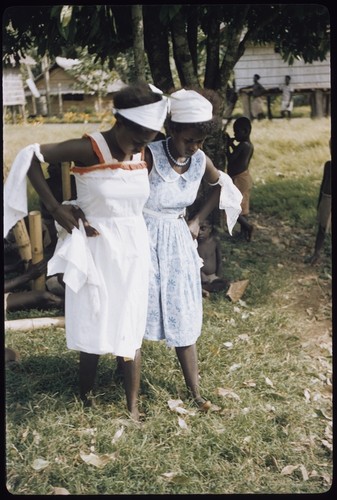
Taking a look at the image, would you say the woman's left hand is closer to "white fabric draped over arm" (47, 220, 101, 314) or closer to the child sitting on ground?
"white fabric draped over arm" (47, 220, 101, 314)

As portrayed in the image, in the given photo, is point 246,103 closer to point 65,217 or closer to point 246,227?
point 246,227

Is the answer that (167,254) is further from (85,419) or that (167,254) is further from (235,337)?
(235,337)

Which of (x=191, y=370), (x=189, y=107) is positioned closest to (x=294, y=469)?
(x=191, y=370)

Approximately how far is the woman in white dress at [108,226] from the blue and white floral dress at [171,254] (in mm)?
140

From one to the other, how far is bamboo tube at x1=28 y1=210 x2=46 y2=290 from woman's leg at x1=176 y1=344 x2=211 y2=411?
73.9 inches

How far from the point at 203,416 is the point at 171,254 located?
95 cm

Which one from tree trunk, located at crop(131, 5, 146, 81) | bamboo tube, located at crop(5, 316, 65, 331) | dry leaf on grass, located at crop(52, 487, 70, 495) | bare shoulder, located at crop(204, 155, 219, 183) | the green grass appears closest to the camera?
dry leaf on grass, located at crop(52, 487, 70, 495)

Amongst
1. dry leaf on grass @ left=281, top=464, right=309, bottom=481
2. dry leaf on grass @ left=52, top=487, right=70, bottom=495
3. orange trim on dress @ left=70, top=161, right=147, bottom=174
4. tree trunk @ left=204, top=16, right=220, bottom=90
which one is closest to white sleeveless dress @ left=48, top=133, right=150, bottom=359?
orange trim on dress @ left=70, top=161, right=147, bottom=174

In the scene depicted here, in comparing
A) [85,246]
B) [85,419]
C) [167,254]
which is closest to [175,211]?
[167,254]

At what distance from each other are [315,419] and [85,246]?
1.74 m

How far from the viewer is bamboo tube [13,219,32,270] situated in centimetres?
510

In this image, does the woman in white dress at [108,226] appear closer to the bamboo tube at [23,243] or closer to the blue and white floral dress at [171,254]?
the blue and white floral dress at [171,254]

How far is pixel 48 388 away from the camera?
149 inches

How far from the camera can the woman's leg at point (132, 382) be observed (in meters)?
A: 3.39
